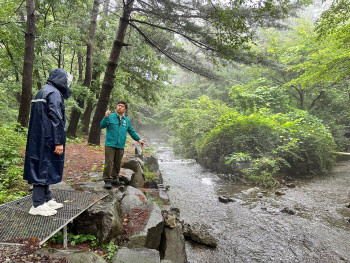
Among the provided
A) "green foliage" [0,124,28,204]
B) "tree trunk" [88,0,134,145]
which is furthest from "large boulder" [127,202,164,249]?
"tree trunk" [88,0,134,145]

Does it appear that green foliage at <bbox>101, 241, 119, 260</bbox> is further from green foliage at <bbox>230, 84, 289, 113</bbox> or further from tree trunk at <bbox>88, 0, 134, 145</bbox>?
green foliage at <bbox>230, 84, 289, 113</bbox>

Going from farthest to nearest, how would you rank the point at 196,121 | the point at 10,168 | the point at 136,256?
the point at 196,121 → the point at 10,168 → the point at 136,256

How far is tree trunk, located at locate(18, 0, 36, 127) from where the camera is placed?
6.75 meters

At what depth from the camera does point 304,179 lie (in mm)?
9141

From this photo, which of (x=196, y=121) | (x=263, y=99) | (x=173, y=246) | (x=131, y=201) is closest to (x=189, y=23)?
(x=131, y=201)

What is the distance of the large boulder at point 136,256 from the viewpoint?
2.59 m

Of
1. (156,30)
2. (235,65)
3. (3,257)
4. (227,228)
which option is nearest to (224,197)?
(227,228)

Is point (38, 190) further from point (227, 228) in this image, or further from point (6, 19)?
point (6, 19)

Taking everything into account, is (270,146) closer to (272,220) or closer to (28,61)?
(272,220)

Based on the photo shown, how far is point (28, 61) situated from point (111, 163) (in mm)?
5148

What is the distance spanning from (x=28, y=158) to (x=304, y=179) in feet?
33.2

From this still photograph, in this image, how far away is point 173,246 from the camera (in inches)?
143

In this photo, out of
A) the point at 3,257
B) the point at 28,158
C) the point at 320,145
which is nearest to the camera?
the point at 3,257

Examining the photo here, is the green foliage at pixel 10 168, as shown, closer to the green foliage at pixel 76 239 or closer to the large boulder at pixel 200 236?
the green foliage at pixel 76 239
